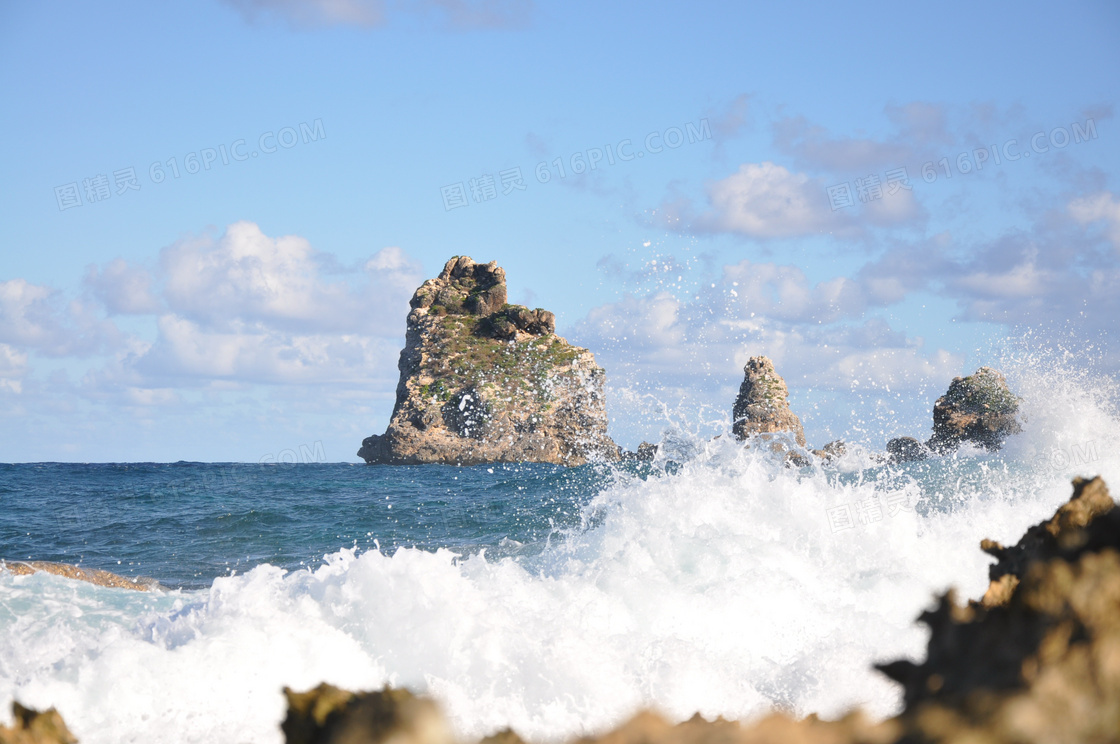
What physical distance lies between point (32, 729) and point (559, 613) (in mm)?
4802

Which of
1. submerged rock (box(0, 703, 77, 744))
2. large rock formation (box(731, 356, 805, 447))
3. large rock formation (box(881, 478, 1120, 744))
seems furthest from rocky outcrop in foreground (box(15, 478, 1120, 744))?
large rock formation (box(731, 356, 805, 447))

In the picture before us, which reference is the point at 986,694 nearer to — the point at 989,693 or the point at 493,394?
the point at 989,693

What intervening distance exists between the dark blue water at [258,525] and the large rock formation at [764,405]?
35.3m

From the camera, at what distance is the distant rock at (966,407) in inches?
1729

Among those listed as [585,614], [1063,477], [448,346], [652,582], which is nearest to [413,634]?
[585,614]

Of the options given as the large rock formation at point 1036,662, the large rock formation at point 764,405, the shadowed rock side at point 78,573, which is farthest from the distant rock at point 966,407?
the large rock formation at point 1036,662

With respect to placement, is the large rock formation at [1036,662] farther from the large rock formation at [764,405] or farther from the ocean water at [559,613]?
the large rock formation at [764,405]

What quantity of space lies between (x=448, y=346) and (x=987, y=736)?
2621 inches

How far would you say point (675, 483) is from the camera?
384 inches

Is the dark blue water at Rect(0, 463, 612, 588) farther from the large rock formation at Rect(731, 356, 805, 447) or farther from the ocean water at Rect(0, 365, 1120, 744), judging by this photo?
the large rock formation at Rect(731, 356, 805, 447)

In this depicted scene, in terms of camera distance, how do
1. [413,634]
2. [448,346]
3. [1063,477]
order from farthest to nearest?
[448,346], [1063,477], [413,634]

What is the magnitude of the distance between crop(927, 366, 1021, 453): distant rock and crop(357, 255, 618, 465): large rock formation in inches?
899

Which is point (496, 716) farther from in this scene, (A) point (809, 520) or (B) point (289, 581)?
(A) point (809, 520)

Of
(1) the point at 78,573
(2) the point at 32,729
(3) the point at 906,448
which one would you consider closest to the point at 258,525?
(1) the point at 78,573
